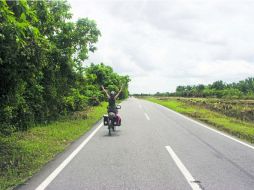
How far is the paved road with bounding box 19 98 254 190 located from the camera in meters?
6.07

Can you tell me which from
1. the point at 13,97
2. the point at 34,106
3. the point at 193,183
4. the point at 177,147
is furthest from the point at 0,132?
the point at 193,183

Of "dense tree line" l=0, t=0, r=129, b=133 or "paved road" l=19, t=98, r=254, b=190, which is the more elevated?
"dense tree line" l=0, t=0, r=129, b=133

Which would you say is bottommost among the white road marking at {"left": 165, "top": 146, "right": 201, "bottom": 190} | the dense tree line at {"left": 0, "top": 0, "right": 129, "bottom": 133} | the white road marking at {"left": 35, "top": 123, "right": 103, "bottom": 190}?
the white road marking at {"left": 165, "top": 146, "right": 201, "bottom": 190}

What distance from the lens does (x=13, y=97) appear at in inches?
378

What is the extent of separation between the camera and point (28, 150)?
30.5 ft

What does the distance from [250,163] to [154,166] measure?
2.56m

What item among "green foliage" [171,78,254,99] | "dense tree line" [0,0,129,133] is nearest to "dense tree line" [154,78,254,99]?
"green foliage" [171,78,254,99]

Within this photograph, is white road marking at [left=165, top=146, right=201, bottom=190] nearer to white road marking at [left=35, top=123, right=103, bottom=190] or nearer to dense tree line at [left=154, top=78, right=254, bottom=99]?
white road marking at [left=35, top=123, right=103, bottom=190]

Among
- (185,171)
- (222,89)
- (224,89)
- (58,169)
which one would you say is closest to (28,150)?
(58,169)

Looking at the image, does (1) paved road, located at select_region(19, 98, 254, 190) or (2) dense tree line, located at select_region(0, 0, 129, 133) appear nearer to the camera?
(1) paved road, located at select_region(19, 98, 254, 190)

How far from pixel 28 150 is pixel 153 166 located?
4001 millimetres

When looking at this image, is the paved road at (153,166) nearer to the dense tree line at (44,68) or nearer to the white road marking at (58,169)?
the white road marking at (58,169)

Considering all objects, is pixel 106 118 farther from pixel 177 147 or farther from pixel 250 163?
pixel 250 163

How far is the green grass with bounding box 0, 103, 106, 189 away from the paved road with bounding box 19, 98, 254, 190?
35 cm
